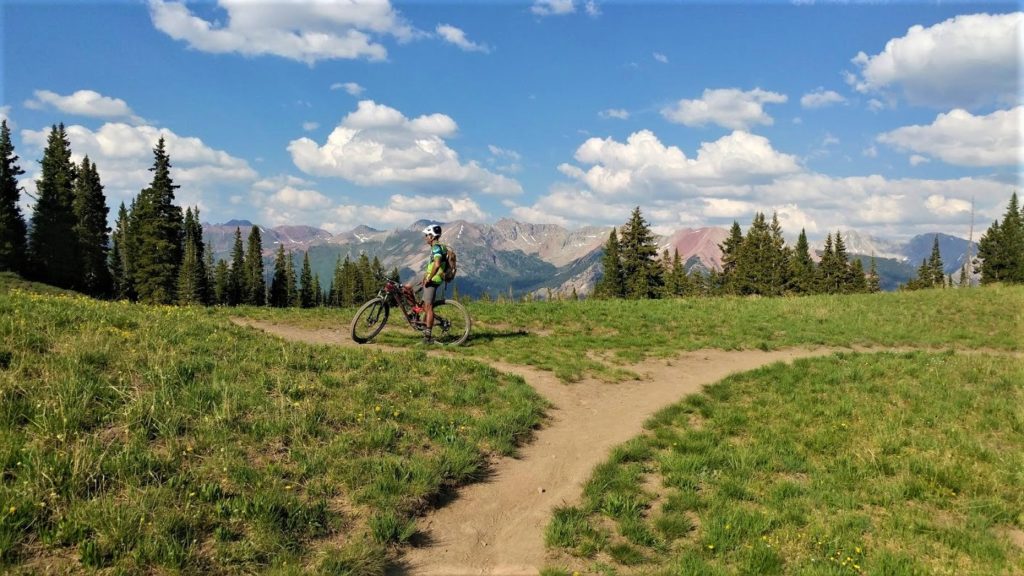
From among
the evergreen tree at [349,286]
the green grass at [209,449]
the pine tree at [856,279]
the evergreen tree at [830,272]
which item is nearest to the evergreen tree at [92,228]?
the evergreen tree at [349,286]

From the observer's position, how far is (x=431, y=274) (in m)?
15.0

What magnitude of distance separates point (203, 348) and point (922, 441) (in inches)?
493

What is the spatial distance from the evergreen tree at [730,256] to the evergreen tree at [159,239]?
265ft

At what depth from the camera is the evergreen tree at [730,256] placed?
282 ft

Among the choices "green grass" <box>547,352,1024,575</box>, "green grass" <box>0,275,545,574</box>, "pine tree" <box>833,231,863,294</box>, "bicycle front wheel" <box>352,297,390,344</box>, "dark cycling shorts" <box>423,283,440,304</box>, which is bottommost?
"green grass" <box>547,352,1024,575</box>

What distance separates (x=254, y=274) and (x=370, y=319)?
394 ft

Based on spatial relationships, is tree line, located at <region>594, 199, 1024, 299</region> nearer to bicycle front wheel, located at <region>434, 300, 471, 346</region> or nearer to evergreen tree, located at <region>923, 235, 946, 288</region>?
evergreen tree, located at <region>923, 235, 946, 288</region>

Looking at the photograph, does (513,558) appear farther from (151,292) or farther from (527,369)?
(151,292)

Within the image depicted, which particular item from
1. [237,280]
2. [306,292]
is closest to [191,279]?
[237,280]

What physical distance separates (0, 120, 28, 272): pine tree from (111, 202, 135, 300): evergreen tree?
1364cm

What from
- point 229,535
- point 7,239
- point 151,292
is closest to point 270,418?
point 229,535

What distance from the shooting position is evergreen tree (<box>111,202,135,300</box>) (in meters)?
83.6

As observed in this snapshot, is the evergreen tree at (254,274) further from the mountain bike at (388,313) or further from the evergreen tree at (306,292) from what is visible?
the mountain bike at (388,313)

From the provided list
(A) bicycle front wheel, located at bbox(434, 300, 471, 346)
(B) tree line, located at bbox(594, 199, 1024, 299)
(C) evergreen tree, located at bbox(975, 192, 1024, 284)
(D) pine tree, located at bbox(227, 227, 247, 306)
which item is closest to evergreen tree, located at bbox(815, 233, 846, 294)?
(B) tree line, located at bbox(594, 199, 1024, 299)
